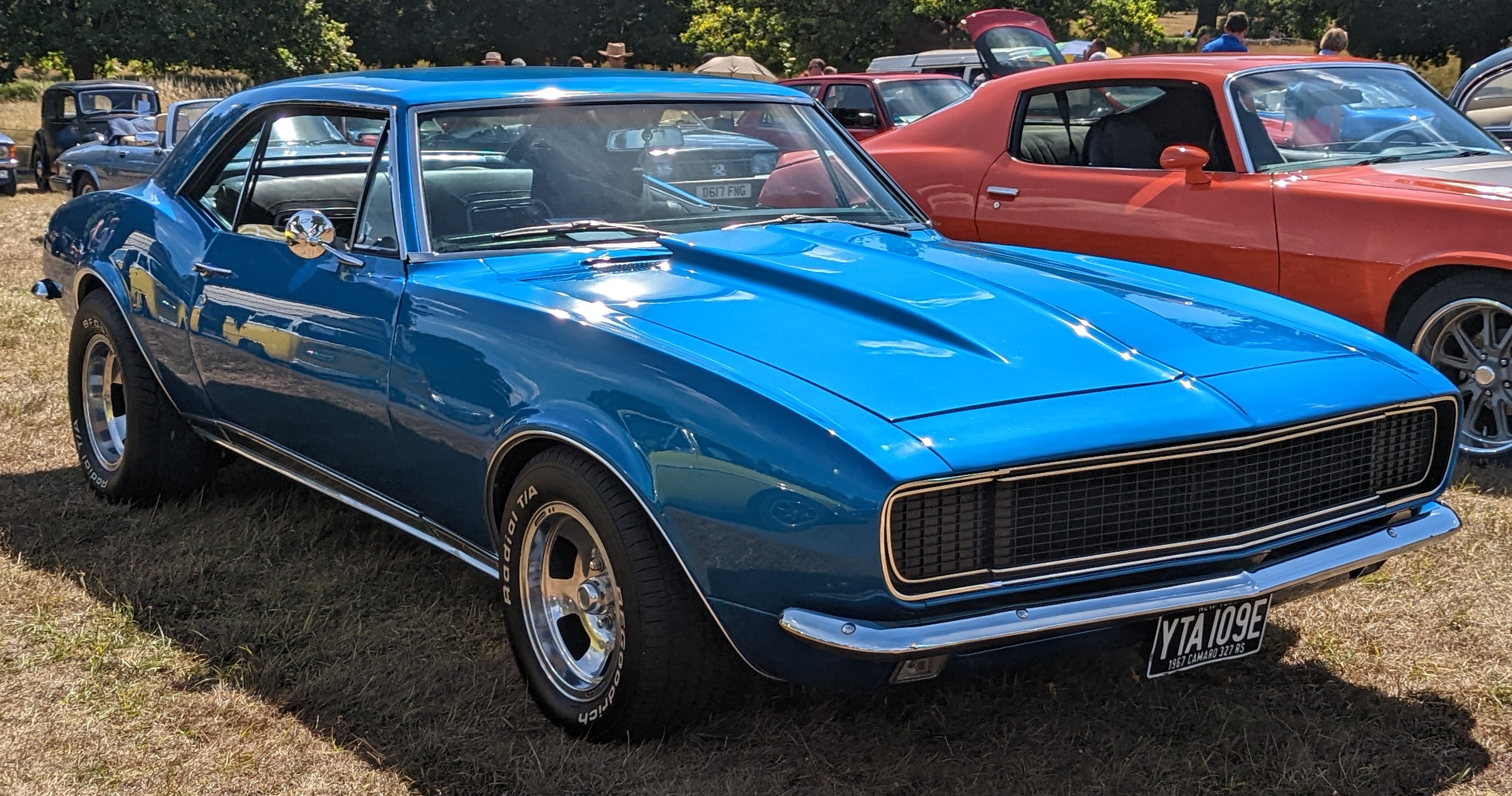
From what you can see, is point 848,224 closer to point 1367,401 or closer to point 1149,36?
point 1367,401

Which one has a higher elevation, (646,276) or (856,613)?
(646,276)

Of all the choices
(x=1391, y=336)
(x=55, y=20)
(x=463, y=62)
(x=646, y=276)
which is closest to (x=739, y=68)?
(x=55, y=20)

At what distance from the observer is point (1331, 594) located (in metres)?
3.99

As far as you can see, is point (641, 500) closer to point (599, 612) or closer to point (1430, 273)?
point (599, 612)

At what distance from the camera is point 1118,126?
611 centimetres

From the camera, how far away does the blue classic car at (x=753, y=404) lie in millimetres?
2602

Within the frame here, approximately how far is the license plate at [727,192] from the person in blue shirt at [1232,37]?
21.8ft

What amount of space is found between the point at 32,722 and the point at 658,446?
1741 millimetres

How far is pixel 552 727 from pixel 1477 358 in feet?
12.0

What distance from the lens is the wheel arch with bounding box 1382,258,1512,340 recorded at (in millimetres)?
4926

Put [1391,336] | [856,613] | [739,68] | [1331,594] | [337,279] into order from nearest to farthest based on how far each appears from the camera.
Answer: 1. [856,613]
2. [337,279]
3. [1331,594]
4. [1391,336]
5. [739,68]

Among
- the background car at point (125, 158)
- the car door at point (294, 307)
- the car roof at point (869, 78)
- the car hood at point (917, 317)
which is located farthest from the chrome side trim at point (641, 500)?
the car roof at point (869, 78)

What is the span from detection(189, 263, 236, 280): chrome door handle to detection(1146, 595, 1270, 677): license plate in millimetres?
2800

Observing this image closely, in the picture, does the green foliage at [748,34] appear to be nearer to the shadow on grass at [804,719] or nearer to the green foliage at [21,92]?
the green foliage at [21,92]
